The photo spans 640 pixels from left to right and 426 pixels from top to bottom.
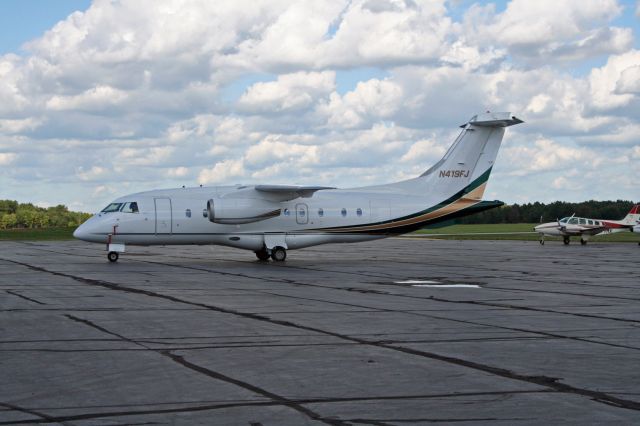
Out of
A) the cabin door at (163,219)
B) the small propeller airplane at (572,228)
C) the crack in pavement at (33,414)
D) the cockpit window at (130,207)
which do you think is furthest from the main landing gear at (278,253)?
the crack in pavement at (33,414)

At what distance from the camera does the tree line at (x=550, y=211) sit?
121 metres

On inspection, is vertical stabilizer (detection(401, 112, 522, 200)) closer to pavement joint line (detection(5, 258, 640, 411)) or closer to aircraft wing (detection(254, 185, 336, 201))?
aircraft wing (detection(254, 185, 336, 201))

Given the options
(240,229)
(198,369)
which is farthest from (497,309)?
(240,229)

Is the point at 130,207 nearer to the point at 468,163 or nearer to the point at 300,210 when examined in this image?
the point at 300,210

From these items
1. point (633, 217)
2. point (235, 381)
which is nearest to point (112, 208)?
point (235, 381)

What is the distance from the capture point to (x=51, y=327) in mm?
14484

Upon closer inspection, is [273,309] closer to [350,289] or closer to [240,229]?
[350,289]

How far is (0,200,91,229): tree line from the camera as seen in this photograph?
128250 mm

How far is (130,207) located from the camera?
34812 millimetres

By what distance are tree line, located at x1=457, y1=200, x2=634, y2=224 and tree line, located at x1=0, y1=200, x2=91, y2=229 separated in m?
62.6

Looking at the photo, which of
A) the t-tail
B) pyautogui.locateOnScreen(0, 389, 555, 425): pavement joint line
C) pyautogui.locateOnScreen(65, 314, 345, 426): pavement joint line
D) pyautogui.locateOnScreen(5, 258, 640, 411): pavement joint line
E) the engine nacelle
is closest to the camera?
pyautogui.locateOnScreen(0, 389, 555, 425): pavement joint line

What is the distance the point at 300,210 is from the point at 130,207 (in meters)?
7.46

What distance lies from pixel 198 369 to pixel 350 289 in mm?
12751

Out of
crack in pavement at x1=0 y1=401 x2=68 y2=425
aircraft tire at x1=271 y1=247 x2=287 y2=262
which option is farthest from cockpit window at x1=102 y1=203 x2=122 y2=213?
crack in pavement at x1=0 y1=401 x2=68 y2=425
